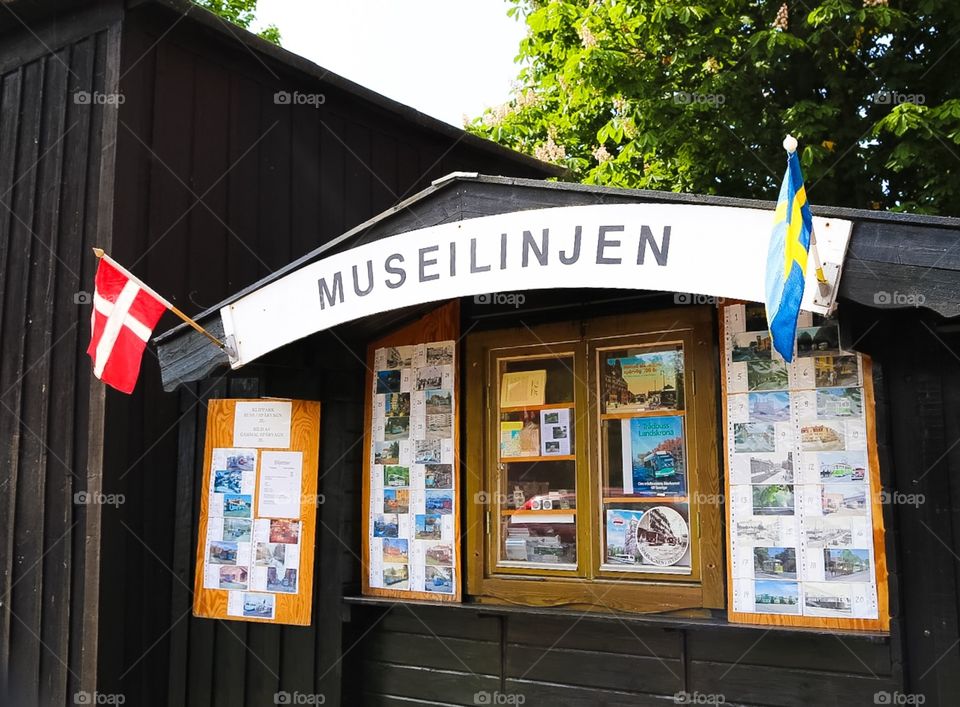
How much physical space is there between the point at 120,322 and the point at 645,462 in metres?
3.21

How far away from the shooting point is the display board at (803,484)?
4.79m

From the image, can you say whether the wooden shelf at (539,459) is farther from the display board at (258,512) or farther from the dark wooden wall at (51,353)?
the dark wooden wall at (51,353)

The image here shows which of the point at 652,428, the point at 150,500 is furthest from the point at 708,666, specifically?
the point at 150,500

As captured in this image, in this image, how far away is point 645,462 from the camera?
18.3 ft

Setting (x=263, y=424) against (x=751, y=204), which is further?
(x=263, y=424)

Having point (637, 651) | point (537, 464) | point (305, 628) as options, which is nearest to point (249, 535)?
point (305, 628)

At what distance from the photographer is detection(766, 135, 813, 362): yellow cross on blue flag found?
12.7 feet

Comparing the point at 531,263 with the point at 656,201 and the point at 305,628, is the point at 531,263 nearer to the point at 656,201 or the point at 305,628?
the point at 656,201

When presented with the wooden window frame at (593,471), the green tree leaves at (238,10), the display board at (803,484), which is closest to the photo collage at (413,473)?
the wooden window frame at (593,471)

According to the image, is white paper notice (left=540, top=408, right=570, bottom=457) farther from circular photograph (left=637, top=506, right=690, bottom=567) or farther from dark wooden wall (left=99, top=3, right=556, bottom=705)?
dark wooden wall (left=99, top=3, right=556, bottom=705)

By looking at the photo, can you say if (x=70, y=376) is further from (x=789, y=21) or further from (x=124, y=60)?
(x=789, y=21)

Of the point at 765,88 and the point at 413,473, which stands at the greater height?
the point at 765,88

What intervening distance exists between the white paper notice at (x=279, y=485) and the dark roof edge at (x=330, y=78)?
3.54m

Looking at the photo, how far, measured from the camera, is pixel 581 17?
11352 millimetres
